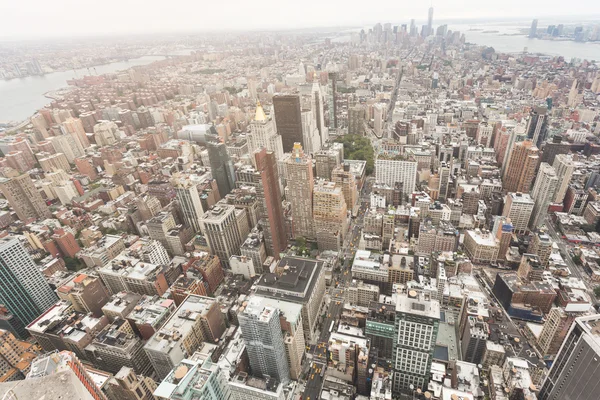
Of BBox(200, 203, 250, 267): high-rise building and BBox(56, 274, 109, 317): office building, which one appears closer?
BBox(56, 274, 109, 317): office building

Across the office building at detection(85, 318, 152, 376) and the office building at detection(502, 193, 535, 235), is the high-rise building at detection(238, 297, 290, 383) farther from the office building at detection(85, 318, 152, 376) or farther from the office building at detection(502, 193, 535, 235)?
the office building at detection(502, 193, 535, 235)

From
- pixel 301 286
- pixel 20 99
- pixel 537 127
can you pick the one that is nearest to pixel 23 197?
pixel 301 286

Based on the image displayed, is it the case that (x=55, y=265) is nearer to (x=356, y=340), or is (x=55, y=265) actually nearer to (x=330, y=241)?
(x=330, y=241)

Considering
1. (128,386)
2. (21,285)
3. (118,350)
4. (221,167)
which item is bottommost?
(118,350)

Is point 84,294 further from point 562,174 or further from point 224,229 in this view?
point 562,174

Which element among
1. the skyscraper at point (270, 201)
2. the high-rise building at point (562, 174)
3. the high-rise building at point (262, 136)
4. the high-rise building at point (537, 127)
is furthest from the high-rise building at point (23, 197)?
the high-rise building at point (537, 127)

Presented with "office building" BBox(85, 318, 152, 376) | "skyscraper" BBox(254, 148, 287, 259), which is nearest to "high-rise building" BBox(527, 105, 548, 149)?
"skyscraper" BBox(254, 148, 287, 259)

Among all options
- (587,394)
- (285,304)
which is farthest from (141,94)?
(587,394)
